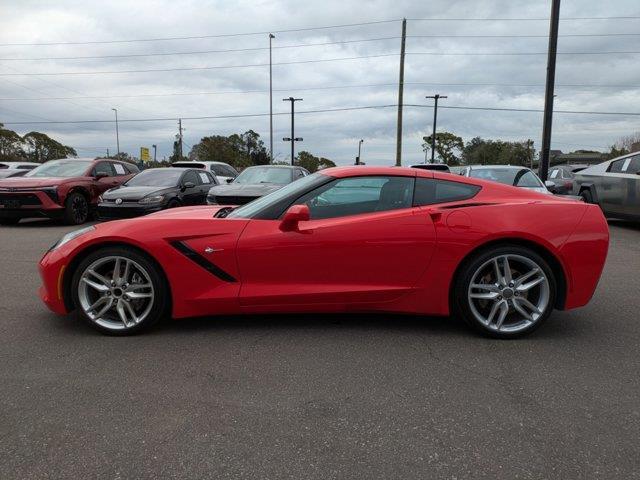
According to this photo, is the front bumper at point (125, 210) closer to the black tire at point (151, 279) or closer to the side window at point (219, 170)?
the black tire at point (151, 279)

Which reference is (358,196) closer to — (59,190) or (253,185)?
(253,185)

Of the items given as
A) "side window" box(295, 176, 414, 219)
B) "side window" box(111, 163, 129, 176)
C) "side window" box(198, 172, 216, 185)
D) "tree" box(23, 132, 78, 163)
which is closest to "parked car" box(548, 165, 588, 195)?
"side window" box(198, 172, 216, 185)

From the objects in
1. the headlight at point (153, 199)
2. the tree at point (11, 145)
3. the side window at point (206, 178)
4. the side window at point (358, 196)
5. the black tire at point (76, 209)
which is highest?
the tree at point (11, 145)

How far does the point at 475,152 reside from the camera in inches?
3784

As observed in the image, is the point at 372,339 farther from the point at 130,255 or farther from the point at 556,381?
the point at 130,255

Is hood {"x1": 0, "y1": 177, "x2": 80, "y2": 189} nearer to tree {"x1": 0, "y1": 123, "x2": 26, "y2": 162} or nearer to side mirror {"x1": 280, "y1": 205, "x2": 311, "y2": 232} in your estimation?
side mirror {"x1": 280, "y1": 205, "x2": 311, "y2": 232}

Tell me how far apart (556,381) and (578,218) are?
132 cm

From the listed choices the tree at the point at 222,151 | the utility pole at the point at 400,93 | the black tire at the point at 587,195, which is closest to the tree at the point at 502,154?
the tree at the point at 222,151

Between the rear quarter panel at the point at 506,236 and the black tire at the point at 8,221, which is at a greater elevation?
the rear quarter panel at the point at 506,236

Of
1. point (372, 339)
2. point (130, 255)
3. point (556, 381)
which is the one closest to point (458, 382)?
point (556, 381)

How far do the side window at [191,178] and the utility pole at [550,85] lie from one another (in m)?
10.1

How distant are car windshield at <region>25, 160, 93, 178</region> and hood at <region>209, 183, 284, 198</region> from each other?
3901 mm

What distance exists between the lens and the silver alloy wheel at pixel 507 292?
368cm

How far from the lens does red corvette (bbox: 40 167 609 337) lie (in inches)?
143
